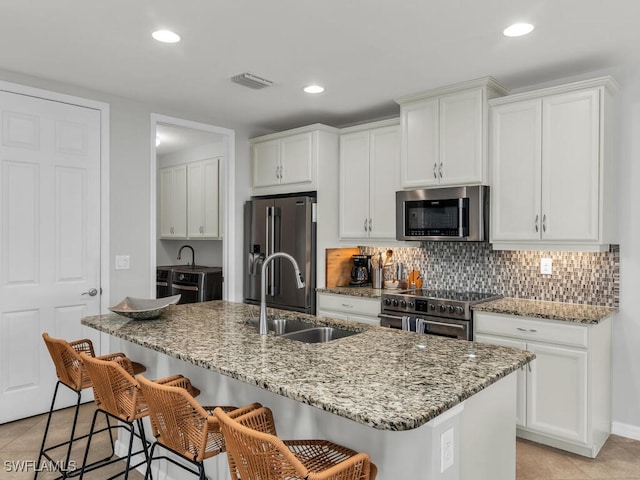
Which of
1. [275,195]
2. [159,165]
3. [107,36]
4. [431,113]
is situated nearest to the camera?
[107,36]

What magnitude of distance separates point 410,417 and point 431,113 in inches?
114

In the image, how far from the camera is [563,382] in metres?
2.93

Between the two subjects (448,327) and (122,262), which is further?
(122,262)

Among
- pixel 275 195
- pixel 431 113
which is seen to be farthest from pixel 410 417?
pixel 275 195

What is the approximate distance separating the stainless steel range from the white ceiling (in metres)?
1.61

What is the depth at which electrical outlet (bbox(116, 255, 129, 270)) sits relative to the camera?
12.9 ft

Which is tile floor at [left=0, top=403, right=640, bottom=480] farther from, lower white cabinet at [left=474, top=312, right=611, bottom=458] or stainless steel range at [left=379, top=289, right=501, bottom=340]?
stainless steel range at [left=379, top=289, right=501, bottom=340]

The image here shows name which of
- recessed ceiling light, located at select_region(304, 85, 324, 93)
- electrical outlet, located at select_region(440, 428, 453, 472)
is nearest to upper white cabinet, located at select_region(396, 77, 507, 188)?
recessed ceiling light, located at select_region(304, 85, 324, 93)

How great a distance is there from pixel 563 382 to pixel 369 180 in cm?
224

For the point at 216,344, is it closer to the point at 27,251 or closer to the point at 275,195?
the point at 27,251

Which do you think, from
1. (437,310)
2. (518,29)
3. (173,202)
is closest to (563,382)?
(437,310)

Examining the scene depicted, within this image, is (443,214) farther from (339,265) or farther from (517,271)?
(339,265)

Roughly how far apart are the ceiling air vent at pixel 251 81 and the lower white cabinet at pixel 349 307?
1.87 meters

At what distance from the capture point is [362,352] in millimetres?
1960
